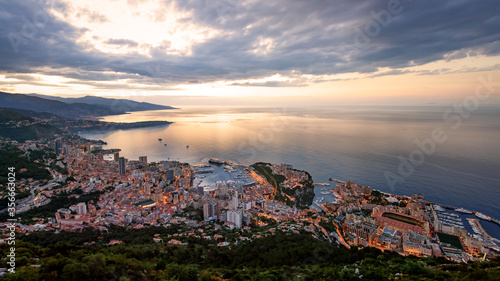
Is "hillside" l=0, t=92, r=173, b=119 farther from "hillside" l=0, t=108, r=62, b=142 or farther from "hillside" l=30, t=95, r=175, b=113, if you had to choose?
"hillside" l=0, t=108, r=62, b=142

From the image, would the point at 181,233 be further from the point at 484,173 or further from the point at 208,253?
the point at 484,173

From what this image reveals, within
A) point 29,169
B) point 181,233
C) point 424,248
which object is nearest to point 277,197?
point 181,233

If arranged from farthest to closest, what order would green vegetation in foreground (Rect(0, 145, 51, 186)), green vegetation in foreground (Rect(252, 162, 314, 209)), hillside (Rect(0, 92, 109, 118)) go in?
hillside (Rect(0, 92, 109, 118)) < green vegetation in foreground (Rect(252, 162, 314, 209)) < green vegetation in foreground (Rect(0, 145, 51, 186))

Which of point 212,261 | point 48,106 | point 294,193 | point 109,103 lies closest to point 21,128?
point 48,106

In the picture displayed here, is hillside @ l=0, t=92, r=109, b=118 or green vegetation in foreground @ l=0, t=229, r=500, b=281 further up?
hillside @ l=0, t=92, r=109, b=118

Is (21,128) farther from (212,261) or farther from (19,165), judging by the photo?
(212,261)

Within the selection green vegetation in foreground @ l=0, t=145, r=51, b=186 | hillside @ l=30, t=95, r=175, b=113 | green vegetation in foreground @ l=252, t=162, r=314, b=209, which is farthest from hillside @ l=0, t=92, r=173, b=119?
green vegetation in foreground @ l=252, t=162, r=314, b=209

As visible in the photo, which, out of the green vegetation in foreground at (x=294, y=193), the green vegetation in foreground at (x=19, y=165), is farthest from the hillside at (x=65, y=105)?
the green vegetation in foreground at (x=294, y=193)

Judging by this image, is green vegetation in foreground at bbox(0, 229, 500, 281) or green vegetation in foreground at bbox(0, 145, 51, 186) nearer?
green vegetation in foreground at bbox(0, 229, 500, 281)

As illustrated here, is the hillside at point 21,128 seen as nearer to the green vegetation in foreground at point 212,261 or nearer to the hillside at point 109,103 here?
the green vegetation in foreground at point 212,261
